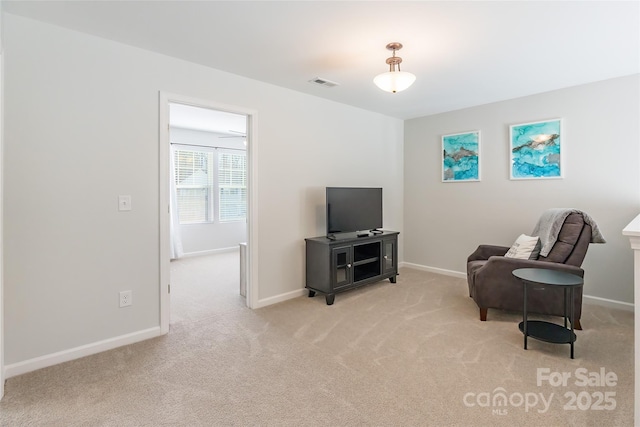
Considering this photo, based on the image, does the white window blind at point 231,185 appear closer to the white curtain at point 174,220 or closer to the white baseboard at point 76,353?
the white curtain at point 174,220

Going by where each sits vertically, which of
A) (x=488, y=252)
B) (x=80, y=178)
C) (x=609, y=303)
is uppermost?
(x=80, y=178)

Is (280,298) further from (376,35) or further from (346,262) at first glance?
(376,35)

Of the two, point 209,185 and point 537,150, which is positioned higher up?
point 537,150

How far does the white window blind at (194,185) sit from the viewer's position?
6645 mm

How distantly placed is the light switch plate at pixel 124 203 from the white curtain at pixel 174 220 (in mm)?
3689

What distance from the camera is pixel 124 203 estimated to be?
2750 millimetres

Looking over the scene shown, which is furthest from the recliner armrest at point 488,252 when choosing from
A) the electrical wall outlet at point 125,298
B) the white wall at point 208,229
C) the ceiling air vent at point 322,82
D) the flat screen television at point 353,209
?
the white wall at point 208,229

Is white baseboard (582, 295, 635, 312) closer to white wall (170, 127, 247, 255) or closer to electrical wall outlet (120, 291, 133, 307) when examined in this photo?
electrical wall outlet (120, 291, 133, 307)

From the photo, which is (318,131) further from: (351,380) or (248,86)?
(351,380)

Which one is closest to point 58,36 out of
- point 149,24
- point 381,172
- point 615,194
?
point 149,24

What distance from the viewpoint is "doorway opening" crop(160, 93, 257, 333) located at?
175 inches

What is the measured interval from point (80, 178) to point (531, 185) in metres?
4.70

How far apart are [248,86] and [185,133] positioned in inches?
142

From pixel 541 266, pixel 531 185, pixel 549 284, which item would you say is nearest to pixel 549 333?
pixel 549 284
